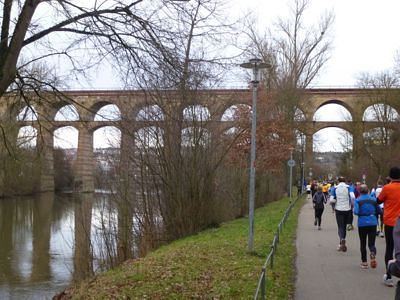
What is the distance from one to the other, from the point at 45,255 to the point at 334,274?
42.9 feet

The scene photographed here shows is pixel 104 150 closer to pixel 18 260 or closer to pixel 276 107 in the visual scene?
pixel 18 260

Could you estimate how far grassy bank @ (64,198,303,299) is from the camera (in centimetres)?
842

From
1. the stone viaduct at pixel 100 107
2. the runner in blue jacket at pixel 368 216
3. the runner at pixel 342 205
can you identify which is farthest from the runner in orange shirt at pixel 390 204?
the stone viaduct at pixel 100 107

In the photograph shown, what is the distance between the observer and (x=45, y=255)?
20.1 meters

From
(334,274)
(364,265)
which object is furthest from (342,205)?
(334,274)

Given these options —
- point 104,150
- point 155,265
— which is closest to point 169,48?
point 155,265

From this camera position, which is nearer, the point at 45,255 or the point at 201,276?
the point at 201,276

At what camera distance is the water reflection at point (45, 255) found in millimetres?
14153

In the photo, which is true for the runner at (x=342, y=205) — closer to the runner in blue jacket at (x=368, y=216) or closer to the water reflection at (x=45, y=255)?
the runner in blue jacket at (x=368, y=216)

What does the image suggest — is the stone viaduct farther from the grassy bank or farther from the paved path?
the paved path

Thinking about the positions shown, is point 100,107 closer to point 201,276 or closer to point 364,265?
point 201,276

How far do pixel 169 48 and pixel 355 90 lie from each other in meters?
63.0

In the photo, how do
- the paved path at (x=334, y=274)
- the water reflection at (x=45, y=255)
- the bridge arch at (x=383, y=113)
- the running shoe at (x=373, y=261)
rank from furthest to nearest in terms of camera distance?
the bridge arch at (x=383, y=113)
the water reflection at (x=45, y=255)
the running shoe at (x=373, y=261)
the paved path at (x=334, y=274)

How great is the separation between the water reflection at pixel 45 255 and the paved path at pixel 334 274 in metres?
5.78
